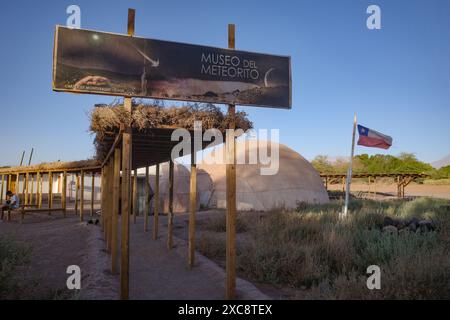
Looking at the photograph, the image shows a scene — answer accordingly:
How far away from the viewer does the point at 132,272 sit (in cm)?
740

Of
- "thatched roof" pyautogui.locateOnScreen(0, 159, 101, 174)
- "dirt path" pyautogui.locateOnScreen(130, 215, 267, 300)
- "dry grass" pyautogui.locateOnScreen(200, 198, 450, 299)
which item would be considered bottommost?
"dirt path" pyautogui.locateOnScreen(130, 215, 267, 300)

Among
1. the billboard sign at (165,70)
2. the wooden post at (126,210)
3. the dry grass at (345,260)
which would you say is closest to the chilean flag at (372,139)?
the dry grass at (345,260)

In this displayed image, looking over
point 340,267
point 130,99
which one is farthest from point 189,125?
point 340,267

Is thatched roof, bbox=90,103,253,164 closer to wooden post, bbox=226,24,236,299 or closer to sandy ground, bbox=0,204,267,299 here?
wooden post, bbox=226,24,236,299

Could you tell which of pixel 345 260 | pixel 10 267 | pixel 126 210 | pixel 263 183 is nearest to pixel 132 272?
pixel 126 210

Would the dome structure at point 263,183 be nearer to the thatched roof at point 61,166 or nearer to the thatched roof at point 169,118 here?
the thatched roof at point 61,166

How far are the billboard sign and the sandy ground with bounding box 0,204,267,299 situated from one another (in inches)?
116

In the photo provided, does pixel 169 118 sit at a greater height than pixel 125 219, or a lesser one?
greater

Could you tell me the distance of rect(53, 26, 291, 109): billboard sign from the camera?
5.64m

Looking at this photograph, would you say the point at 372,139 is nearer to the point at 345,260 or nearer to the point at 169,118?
the point at 345,260

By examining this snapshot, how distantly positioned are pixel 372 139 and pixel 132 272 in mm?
11393

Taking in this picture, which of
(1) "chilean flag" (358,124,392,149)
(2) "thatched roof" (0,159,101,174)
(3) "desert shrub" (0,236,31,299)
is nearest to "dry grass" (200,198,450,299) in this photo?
(3) "desert shrub" (0,236,31,299)
